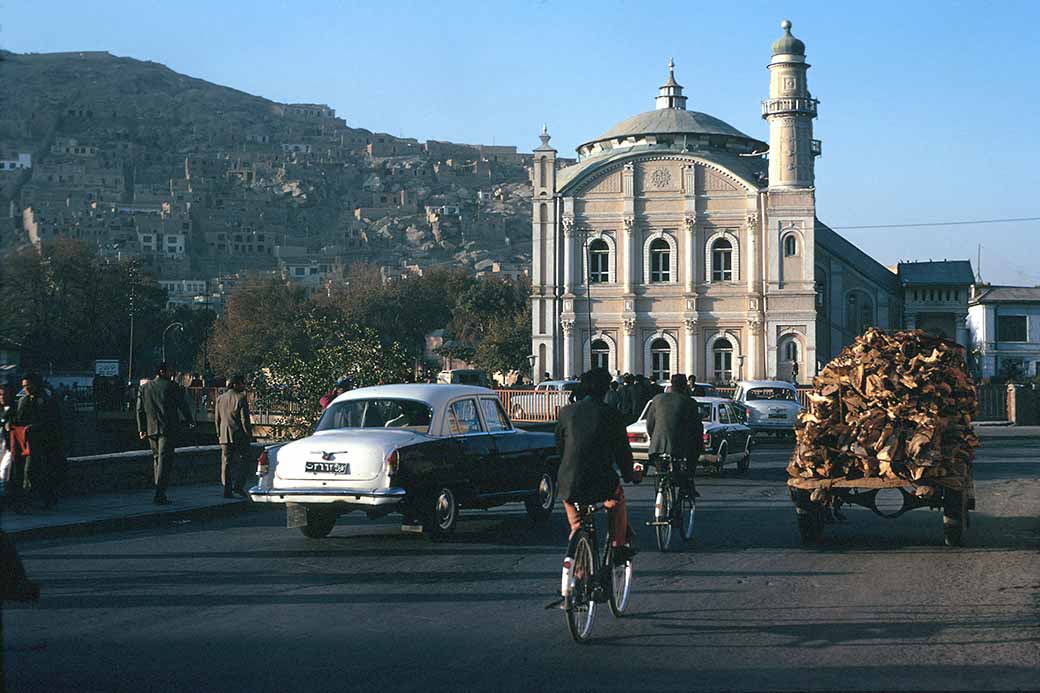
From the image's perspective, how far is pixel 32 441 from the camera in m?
16.2

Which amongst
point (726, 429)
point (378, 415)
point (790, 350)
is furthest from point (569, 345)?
point (378, 415)

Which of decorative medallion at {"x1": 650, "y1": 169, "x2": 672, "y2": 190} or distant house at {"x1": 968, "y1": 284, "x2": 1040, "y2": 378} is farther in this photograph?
distant house at {"x1": 968, "y1": 284, "x2": 1040, "y2": 378}

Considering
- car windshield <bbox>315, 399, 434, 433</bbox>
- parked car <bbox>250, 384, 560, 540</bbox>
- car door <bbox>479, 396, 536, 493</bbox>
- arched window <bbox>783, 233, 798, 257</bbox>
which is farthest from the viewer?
arched window <bbox>783, 233, 798, 257</bbox>

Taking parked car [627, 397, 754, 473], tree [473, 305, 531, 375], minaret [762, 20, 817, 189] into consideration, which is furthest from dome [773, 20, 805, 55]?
parked car [627, 397, 754, 473]

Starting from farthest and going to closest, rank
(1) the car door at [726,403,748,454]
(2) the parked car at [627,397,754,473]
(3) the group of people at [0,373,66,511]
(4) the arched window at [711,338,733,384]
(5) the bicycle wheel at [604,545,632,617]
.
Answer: (4) the arched window at [711,338,733,384] → (1) the car door at [726,403,748,454] → (2) the parked car at [627,397,754,473] → (3) the group of people at [0,373,66,511] → (5) the bicycle wheel at [604,545,632,617]

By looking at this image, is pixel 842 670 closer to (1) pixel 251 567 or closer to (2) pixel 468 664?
(2) pixel 468 664

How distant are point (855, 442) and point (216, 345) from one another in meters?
88.0

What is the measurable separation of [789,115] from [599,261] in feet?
43.7

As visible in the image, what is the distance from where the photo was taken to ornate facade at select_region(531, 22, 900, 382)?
72.1 metres

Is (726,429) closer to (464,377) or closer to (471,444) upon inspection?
(471,444)

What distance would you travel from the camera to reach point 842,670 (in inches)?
309

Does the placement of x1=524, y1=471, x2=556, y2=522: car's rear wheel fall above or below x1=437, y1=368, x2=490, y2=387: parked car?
below

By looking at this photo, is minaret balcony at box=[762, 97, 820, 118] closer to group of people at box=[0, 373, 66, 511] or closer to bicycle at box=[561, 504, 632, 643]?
group of people at box=[0, 373, 66, 511]

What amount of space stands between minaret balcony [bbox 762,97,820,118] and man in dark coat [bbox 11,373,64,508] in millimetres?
62445
